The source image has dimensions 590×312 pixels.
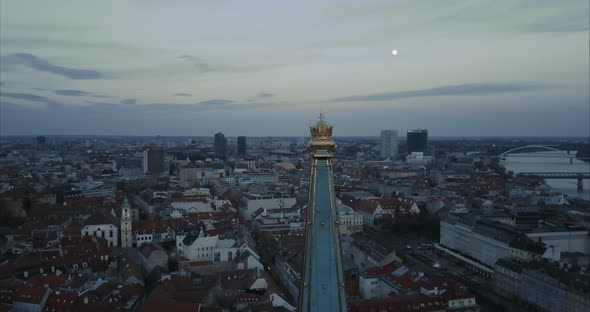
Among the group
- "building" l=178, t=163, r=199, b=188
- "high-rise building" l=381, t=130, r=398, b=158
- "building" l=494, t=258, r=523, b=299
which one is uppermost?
"high-rise building" l=381, t=130, r=398, b=158

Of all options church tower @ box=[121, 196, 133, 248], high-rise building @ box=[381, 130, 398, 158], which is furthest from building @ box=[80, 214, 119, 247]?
high-rise building @ box=[381, 130, 398, 158]

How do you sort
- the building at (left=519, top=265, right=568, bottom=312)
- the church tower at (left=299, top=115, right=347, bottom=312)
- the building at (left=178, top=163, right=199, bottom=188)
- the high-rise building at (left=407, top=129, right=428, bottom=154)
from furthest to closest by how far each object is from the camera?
the high-rise building at (left=407, top=129, right=428, bottom=154) < the building at (left=178, top=163, right=199, bottom=188) < the building at (left=519, top=265, right=568, bottom=312) < the church tower at (left=299, top=115, right=347, bottom=312)

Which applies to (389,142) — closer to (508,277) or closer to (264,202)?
(264,202)

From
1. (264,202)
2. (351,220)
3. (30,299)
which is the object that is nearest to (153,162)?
(264,202)

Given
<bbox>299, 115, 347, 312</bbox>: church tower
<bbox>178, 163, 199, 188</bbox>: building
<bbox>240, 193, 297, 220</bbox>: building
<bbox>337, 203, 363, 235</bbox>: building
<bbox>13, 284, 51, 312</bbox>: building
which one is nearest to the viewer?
<bbox>299, 115, 347, 312</bbox>: church tower

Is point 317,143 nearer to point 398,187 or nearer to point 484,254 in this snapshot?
point 484,254

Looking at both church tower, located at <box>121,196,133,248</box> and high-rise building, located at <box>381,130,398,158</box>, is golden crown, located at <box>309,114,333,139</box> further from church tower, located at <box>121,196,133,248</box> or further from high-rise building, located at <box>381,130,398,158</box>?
high-rise building, located at <box>381,130,398,158</box>

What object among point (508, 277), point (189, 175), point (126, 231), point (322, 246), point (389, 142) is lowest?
point (508, 277)

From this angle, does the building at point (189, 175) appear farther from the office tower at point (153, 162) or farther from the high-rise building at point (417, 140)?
the high-rise building at point (417, 140)

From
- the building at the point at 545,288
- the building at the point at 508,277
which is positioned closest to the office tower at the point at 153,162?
the building at the point at 508,277
